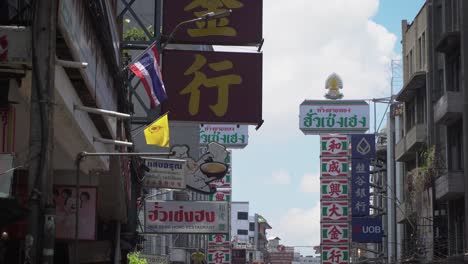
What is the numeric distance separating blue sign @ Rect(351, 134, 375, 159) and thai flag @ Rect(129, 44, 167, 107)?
39.2 meters

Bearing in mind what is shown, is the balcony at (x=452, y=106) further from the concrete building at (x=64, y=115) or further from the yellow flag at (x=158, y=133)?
the yellow flag at (x=158, y=133)

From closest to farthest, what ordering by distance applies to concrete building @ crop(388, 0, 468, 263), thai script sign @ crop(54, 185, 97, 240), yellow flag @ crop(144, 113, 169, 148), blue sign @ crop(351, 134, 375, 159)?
thai script sign @ crop(54, 185, 97, 240), yellow flag @ crop(144, 113, 169, 148), concrete building @ crop(388, 0, 468, 263), blue sign @ crop(351, 134, 375, 159)

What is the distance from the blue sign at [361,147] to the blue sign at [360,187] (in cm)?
31

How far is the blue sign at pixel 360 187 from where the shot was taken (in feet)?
192

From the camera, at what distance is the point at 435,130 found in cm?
4344

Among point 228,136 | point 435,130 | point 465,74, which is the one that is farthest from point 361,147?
point 228,136

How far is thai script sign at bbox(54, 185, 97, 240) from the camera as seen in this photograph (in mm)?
17453

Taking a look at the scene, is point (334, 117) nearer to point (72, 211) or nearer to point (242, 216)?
point (72, 211)

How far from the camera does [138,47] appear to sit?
2512 centimetres

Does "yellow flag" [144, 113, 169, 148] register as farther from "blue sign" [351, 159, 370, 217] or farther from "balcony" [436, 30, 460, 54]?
"blue sign" [351, 159, 370, 217]

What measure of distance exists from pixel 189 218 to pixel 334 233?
30.7 metres

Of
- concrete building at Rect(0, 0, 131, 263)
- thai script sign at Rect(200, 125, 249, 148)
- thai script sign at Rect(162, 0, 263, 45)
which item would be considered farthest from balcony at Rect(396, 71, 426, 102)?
thai script sign at Rect(200, 125, 249, 148)

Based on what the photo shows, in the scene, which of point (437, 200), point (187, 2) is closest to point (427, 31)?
point (437, 200)

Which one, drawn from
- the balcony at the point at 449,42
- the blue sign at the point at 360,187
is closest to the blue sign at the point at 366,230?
the blue sign at the point at 360,187
